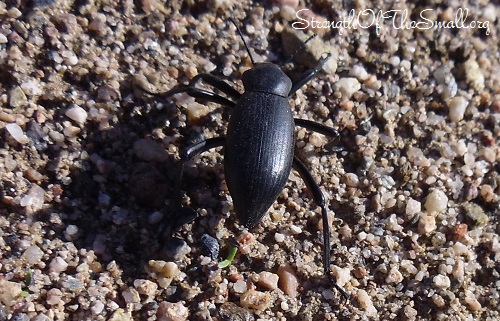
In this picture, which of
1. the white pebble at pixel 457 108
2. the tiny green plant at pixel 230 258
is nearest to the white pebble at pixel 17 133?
the tiny green plant at pixel 230 258

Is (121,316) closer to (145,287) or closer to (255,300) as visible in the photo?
(145,287)

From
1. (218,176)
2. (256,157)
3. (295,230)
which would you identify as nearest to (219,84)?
(218,176)

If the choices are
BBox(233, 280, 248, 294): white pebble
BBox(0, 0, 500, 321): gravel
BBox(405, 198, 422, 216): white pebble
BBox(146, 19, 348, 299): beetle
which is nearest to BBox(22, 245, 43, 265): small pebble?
BBox(0, 0, 500, 321): gravel

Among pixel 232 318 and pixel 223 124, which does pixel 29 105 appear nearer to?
pixel 223 124

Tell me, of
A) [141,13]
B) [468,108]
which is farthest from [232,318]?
[468,108]

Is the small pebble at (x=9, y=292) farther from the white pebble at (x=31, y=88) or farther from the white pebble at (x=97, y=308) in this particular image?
the white pebble at (x=31, y=88)
